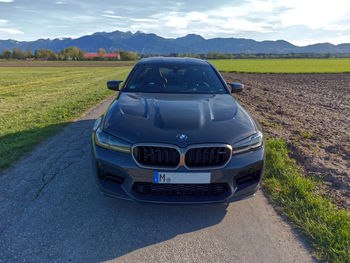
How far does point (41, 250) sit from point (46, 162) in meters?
2.11

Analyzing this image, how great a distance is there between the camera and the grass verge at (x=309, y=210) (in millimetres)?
2190

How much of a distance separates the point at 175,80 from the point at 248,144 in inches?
75.4

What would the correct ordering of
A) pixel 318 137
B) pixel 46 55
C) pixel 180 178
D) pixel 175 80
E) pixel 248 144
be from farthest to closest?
pixel 46 55 < pixel 318 137 < pixel 175 80 < pixel 248 144 < pixel 180 178

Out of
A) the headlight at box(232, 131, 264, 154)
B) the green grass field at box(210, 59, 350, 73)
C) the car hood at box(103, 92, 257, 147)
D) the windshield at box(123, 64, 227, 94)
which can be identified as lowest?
the green grass field at box(210, 59, 350, 73)

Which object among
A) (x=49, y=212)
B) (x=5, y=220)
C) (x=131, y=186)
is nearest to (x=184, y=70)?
(x=131, y=186)

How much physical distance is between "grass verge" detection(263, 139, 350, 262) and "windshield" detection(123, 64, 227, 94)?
1459 mm

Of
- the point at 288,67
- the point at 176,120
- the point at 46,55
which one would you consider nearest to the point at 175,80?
the point at 176,120

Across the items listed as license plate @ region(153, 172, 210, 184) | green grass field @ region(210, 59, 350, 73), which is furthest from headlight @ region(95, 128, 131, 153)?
green grass field @ region(210, 59, 350, 73)

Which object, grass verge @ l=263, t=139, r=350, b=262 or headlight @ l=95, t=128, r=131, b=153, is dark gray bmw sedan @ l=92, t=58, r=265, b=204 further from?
grass verge @ l=263, t=139, r=350, b=262

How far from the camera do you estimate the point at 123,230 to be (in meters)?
2.43

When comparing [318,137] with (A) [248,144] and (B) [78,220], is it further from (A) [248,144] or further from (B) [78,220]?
(B) [78,220]

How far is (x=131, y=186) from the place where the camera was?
2.38 metres

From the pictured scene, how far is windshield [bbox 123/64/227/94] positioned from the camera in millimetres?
3807

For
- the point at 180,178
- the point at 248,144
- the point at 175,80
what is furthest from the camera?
the point at 175,80
